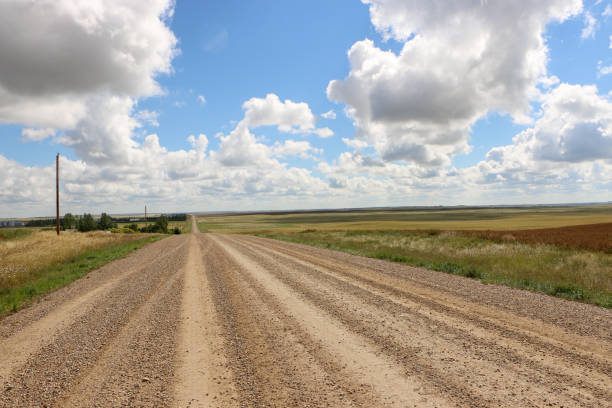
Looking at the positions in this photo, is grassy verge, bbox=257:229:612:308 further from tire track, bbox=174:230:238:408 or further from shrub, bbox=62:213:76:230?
shrub, bbox=62:213:76:230

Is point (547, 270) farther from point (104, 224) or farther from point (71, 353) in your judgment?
point (104, 224)

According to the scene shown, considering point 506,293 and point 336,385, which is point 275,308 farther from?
point 506,293

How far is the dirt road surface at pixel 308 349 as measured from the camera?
4258mm

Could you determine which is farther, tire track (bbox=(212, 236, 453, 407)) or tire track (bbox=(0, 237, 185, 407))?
tire track (bbox=(0, 237, 185, 407))

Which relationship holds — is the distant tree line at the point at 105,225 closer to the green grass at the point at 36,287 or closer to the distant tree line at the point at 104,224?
the distant tree line at the point at 104,224

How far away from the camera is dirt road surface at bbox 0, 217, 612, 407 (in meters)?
4.26

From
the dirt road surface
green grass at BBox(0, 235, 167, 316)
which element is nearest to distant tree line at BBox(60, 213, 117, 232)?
green grass at BBox(0, 235, 167, 316)

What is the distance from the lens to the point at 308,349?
18.5ft

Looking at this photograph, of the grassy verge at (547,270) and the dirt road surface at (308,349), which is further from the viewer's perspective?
the grassy verge at (547,270)

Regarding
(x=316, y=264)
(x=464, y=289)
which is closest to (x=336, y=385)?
(x=464, y=289)

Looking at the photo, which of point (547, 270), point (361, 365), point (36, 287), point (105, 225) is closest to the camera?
point (361, 365)

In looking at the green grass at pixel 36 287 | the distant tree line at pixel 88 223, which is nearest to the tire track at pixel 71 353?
the green grass at pixel 36 287

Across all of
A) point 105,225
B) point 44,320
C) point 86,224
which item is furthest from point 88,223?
point 44,320

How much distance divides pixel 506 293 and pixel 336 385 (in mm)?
7674
